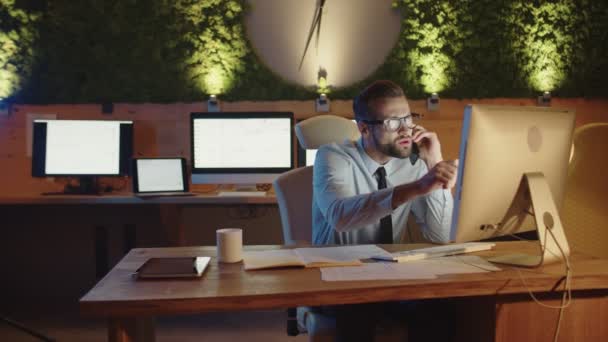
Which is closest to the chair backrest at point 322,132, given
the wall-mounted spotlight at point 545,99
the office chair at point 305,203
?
the office chair at point 305,203

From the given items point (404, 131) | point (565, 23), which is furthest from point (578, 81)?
point (404, 131)

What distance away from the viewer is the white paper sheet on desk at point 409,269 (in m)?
1.25

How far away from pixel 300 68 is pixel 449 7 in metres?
1.09

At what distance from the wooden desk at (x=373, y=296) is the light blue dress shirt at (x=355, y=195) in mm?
417

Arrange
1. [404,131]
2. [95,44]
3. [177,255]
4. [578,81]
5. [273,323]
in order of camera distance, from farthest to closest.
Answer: [578,81] → [95,44] → [273,323] → [404,131] → [177,255]

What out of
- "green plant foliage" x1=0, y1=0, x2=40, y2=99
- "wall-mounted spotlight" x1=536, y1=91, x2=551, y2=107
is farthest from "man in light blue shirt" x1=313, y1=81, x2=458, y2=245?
"green plant foliage" x1=0, y1=0, x2=40, y2=99

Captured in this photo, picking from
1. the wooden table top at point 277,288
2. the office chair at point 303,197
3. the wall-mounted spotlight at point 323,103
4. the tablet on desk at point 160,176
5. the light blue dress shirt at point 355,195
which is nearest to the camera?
the wooden table top at point 277,288

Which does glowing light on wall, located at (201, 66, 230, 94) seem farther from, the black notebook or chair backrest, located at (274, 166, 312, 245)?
the black notebook

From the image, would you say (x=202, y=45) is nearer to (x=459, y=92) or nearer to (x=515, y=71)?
(x=459, y=92)

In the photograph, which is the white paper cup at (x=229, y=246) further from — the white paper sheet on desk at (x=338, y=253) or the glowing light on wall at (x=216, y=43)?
the glowing light on wall at (x=216, y=43)

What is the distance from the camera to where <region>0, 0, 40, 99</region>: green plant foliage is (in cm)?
346

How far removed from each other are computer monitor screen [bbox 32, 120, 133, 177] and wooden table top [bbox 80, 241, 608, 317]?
6.70 feet

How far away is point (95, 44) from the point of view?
11.5ft

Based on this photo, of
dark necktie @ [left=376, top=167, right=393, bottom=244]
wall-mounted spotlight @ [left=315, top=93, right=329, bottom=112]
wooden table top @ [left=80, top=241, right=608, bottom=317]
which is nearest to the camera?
wooden table top @ [left=80, top=241, right=608, bottom=317]
